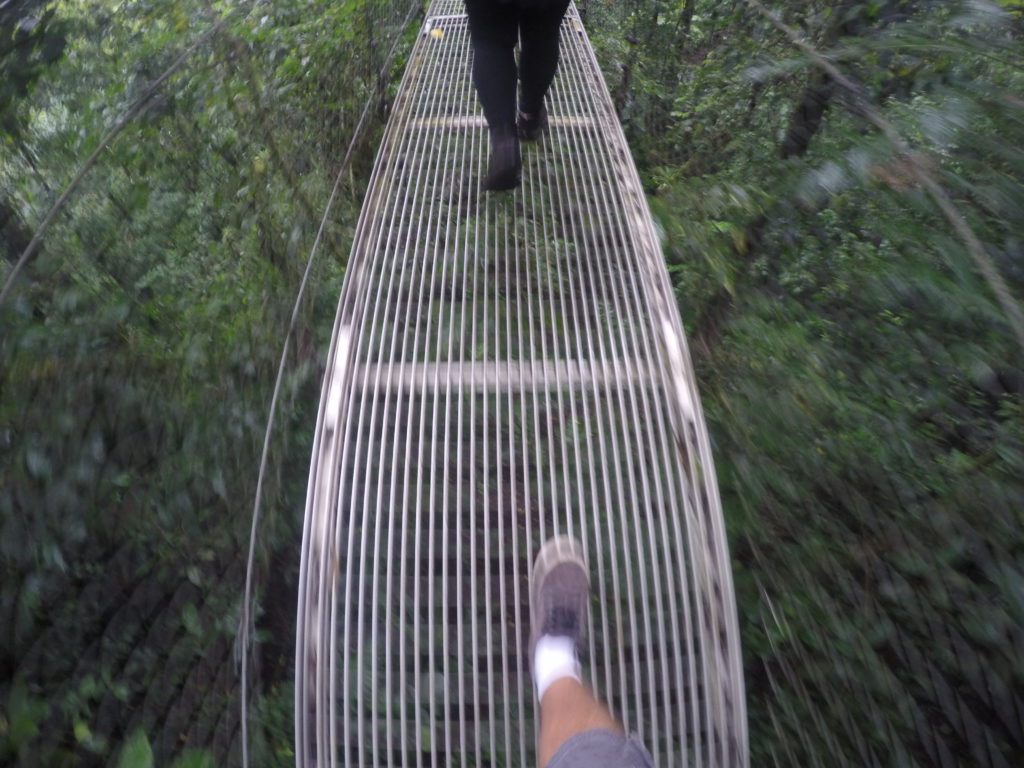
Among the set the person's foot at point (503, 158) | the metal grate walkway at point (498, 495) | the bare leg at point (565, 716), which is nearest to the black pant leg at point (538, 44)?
the person's foot at point (503, 158)

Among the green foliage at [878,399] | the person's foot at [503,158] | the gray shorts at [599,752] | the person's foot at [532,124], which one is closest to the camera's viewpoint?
the green foliage at [878,399]

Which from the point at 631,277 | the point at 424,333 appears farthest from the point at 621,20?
the point at 424,333

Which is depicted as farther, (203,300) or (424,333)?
(424,333)

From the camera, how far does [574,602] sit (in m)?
1.68

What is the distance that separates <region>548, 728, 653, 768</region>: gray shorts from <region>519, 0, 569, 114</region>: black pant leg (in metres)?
2.32

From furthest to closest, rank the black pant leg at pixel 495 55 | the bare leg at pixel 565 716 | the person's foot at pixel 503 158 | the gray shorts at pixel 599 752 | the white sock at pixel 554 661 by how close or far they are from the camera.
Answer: the person's foot at pixel 503 158 < the black pant leg at pixel 495 55 < the white sock at pixel 554 661 < the bare leg at pixel 565 716 < the gray shorts at pixel 599 752

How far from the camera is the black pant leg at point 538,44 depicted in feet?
7.87

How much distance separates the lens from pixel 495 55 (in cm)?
249

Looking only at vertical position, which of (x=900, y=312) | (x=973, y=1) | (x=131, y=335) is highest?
(x=973, y=1)

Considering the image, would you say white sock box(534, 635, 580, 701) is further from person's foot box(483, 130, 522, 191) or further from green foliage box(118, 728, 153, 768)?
person's foot box(483, 130, 522, 191)

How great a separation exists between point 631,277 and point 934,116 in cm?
115

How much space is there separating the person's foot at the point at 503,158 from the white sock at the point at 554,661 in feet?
6.16

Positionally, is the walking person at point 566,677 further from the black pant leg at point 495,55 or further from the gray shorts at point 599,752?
the black pant leg at point 495,55

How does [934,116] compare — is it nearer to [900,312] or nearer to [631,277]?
[900,312]
